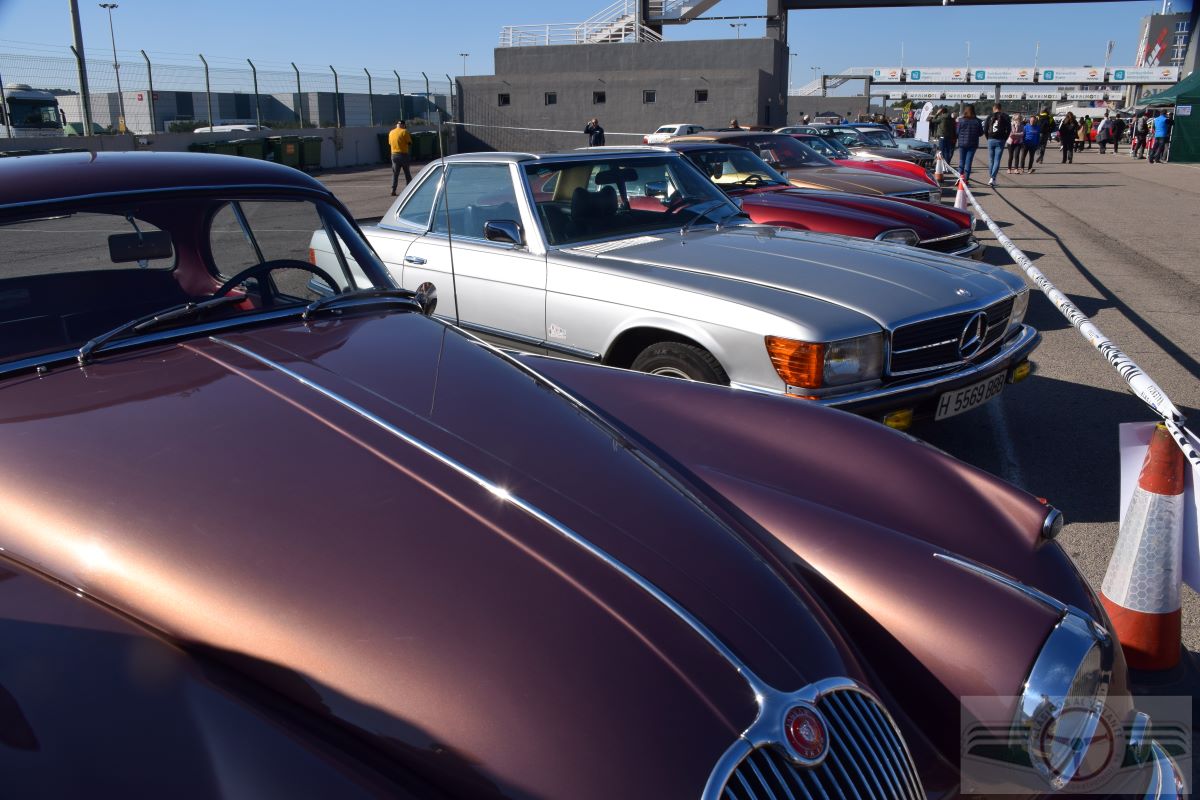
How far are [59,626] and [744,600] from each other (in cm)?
126

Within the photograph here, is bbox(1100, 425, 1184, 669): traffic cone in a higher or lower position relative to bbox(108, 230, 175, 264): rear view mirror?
lower

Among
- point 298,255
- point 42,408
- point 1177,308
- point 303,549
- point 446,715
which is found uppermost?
point 298,255

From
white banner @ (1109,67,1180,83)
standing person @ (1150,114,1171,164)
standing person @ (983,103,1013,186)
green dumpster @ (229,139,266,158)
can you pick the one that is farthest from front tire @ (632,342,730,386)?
white banner @ (1109,67,1180,83)

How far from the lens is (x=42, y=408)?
2160 mm

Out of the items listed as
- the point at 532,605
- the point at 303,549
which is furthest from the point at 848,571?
the point at 303,549

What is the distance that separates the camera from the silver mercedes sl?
4.15 meters

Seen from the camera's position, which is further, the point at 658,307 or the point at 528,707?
the point at 658,307

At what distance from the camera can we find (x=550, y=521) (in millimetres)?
1873

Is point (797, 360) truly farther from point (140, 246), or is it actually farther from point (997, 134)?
point (997, 134)

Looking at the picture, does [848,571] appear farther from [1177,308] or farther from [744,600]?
[1177,308]

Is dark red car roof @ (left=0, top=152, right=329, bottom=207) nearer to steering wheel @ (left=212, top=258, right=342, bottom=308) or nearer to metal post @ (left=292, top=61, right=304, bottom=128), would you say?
steering wheel @ (left=212, top=258, right=342, bottom=308)

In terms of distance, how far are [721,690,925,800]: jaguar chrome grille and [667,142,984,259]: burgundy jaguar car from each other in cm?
613

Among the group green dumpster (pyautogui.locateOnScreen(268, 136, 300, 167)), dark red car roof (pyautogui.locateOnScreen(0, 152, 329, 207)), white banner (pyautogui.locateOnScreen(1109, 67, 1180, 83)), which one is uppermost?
white banner (pyautogui.locateOnScreen(1109, 67, 1180, 83))

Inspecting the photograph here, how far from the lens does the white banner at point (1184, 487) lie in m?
2.97
